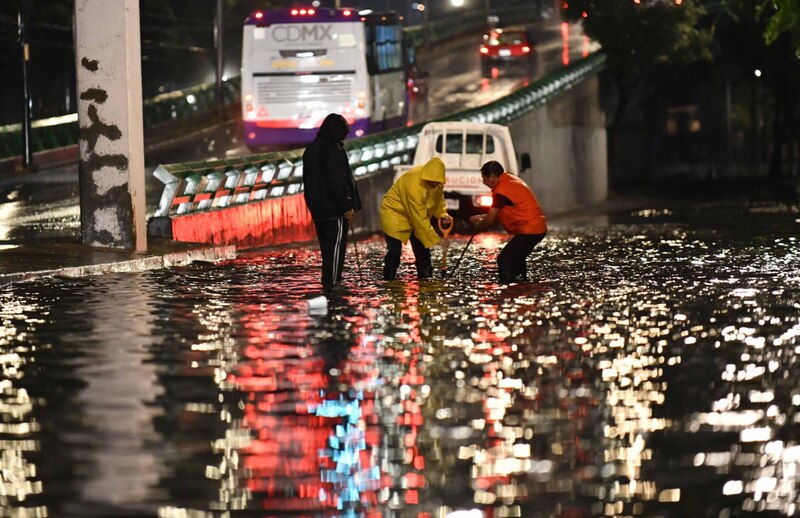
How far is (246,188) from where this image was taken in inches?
1063

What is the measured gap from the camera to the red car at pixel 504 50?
6969 cm

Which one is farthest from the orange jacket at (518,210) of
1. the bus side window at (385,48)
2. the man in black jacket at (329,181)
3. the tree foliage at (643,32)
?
the tree foliage at (643,32)

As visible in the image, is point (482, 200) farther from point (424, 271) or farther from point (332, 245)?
point (332, 245)

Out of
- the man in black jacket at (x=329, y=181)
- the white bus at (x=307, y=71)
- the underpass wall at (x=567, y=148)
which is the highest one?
the white bus at (x=307, y=71)

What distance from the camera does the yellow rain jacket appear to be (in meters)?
17.5

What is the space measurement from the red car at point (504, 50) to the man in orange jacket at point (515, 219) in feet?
169

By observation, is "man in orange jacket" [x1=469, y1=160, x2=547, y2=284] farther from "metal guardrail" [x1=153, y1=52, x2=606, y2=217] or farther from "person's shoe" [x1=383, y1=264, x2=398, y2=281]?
"metal guardrail" [x1=153, y1=52, x2=606, y2=217]

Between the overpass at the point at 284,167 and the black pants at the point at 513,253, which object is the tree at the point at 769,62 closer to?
the overpass at the point at 284,167

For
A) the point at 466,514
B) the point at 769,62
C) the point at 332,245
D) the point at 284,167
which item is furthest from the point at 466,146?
the point at 769,62

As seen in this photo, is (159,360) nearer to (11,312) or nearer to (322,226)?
(11,312)

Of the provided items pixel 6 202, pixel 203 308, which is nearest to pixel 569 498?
pixel 203 308

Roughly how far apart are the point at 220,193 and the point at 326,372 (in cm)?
1597

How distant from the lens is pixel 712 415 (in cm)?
848

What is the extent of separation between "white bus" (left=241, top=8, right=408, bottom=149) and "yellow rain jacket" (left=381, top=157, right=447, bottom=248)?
22.5 metres
